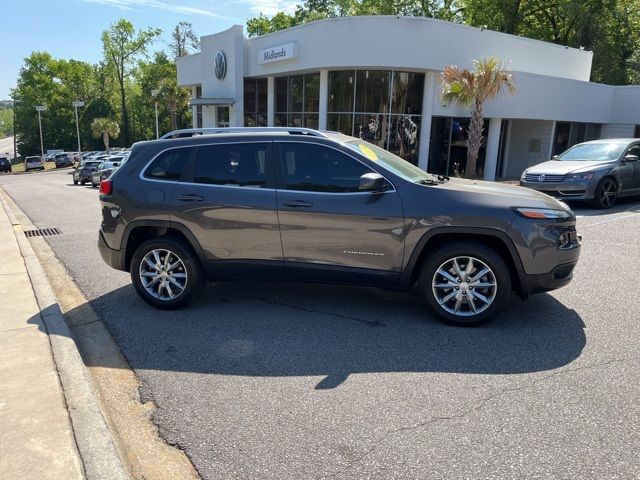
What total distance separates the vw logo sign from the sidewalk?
24.3 metres

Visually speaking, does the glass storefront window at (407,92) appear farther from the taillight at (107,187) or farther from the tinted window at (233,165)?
the taillight at (107,187)

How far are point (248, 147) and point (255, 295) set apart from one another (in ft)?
5.62

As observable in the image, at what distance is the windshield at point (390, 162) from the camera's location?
5.04 metres

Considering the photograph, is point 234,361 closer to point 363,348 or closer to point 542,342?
point 363,348

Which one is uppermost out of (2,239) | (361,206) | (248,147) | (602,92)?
(602,92)

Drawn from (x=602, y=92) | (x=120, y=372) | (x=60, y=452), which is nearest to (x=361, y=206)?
(x=120, y=372)

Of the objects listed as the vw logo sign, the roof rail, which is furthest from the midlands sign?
the roof rail

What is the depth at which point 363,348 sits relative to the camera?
4.38m

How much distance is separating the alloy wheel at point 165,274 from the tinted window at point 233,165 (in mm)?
882

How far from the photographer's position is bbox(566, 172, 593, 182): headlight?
11.8 metres

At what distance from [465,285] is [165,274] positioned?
10.1 ft

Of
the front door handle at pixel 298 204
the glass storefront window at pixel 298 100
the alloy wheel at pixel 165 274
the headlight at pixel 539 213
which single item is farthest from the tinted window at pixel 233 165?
the glass storefront window at pixel 298 100

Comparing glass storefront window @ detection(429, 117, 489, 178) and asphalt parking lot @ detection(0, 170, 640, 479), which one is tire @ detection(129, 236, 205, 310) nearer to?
asphalt parking lot @ detection(0, 170, 640, 479)

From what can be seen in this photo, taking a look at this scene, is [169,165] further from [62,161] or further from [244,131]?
[62,161]
